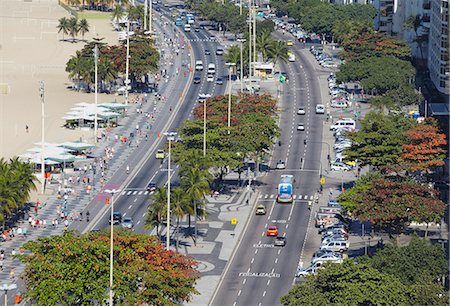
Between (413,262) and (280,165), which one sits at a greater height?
(413,262)

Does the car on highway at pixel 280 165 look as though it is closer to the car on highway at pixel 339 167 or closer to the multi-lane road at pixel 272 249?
the multi-lane road at pixel 272 249

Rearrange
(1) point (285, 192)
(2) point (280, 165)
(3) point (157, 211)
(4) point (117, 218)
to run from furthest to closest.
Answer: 1. (2) point (280, 165)
2. (1) point (285, 192)
3. (4) point (117, 218)
4. (3) point (157, 211)

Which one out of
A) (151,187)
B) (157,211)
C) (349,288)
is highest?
(349,288)

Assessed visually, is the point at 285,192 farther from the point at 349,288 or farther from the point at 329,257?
the point at 349,288

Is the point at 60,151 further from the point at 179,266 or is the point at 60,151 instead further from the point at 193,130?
the point at 179,266

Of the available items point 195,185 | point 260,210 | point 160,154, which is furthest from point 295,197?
point 160,154

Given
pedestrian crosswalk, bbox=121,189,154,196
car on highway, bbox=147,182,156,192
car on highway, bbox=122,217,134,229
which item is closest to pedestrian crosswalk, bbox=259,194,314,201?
car on highway, bbox=147,182,156,192

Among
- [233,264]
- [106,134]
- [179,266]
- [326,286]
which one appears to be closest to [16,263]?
[233,264]

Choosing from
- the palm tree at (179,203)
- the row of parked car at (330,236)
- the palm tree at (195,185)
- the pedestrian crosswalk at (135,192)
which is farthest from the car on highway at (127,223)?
the row of parked car at (330,236)
